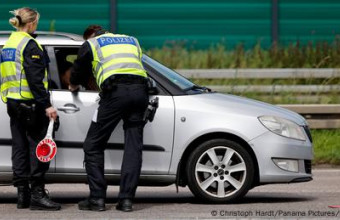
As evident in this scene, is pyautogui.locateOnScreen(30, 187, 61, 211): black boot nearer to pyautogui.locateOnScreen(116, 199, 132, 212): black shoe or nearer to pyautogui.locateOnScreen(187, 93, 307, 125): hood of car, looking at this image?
pyautogui.locateOnScreen(116, 199, 132, 212): black shoe

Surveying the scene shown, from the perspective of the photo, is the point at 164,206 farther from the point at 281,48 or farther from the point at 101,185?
the point at 281,48

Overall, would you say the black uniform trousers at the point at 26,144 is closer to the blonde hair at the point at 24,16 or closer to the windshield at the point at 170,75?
the blonde hair at the point at 24,16

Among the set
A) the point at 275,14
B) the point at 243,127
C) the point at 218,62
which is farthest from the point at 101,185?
the point at 275,14

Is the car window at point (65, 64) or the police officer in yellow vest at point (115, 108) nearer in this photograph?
the police officer in yellow vest at point (115, 108)

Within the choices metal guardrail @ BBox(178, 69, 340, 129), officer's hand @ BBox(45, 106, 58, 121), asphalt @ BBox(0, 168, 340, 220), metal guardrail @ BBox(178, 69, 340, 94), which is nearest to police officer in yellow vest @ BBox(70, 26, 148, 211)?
asphalt @ BBox(0, 168, 340, 220)

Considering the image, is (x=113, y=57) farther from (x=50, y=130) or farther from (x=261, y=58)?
(x=261, y=58)

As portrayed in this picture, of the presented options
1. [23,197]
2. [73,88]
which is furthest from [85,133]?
[23,197]

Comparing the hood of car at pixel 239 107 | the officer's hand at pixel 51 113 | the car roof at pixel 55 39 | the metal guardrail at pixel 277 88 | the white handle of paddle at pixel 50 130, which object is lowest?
the white handle of paddle at pixel 50 130

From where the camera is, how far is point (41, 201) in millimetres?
9047

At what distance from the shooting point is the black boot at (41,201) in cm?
905

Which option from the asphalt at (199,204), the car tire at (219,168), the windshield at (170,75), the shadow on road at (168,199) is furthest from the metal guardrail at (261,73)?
the car tire at (219,168)

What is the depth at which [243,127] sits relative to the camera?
372 inches

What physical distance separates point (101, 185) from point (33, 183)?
561mm

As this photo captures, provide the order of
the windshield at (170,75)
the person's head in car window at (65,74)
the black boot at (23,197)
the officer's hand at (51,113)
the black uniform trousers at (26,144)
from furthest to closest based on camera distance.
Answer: the windshield at (170,75) → the person's head in car window at (65,74) → the black boot at (23,197) → the black uniform trousers at (26,144) → the officer's hand at (51,113)
